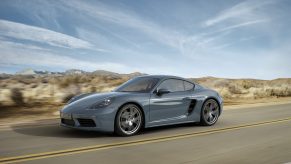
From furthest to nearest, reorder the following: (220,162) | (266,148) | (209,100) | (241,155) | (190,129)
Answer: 1. (209,100)
2. (190,129)
3. (266,148)
4. (241,155)
5. (220,162)

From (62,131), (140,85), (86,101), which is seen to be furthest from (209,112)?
(62,131)

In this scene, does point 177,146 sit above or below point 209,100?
below

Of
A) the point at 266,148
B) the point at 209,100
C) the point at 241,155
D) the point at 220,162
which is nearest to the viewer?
the point at 220,162

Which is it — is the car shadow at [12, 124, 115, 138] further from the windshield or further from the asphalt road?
the windshield

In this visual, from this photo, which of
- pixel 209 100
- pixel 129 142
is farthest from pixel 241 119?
pixel 129 142

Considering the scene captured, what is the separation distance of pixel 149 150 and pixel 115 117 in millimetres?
1509

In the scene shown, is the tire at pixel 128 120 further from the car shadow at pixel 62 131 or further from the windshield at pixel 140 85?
the windshield at pixel 140 85

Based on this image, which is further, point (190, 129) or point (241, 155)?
point (190, 129)

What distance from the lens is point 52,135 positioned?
891cm

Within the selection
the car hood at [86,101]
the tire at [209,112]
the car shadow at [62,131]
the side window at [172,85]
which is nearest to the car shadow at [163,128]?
the car shadow at [62,131]

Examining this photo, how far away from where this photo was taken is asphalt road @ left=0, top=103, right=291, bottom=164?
22.0ft

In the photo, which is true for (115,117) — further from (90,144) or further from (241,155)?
(241,155)

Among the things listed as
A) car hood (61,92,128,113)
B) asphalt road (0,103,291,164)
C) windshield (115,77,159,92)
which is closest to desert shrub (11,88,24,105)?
asphalt road (0,103,291,164)

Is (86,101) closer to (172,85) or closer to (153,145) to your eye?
(153,145)
